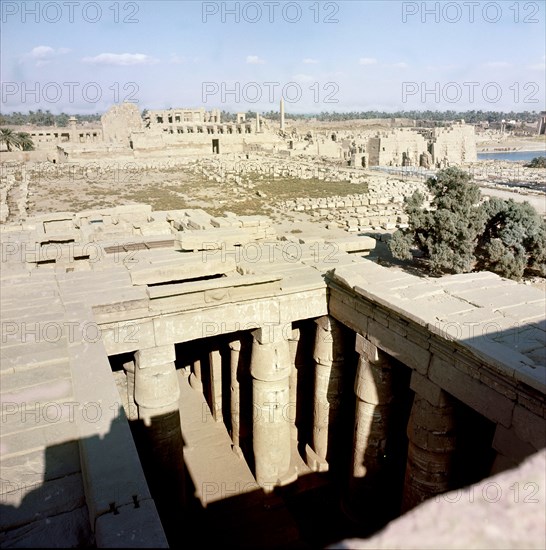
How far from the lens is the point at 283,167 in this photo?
50.1m

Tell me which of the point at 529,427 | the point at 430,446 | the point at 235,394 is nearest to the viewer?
the point at 529,427

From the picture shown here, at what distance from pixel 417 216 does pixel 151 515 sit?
54.1 feet

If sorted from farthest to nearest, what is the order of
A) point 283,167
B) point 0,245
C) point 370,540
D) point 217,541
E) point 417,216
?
point 283,167, point 417,216, point 0,245, point 217,541, point 370,540

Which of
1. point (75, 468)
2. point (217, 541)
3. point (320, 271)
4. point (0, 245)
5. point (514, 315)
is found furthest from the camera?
point (0, 245)

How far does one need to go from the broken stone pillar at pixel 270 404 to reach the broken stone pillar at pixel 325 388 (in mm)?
722

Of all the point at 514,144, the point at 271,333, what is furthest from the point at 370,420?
the point at 514,144

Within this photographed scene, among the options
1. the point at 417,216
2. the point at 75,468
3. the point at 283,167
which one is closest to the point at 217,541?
the point at 75,468

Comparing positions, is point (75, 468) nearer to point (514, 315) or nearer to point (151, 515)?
point (151, 515)

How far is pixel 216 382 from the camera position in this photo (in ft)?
33.7

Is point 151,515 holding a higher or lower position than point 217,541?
higher

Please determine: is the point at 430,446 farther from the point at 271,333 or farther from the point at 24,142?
the point at 24,142

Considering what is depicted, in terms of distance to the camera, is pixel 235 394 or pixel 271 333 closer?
pixel 271 333

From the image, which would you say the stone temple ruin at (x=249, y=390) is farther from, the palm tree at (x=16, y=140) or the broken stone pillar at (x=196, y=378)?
the palm tree at (x=16, y=140)

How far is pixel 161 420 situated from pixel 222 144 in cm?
5999
